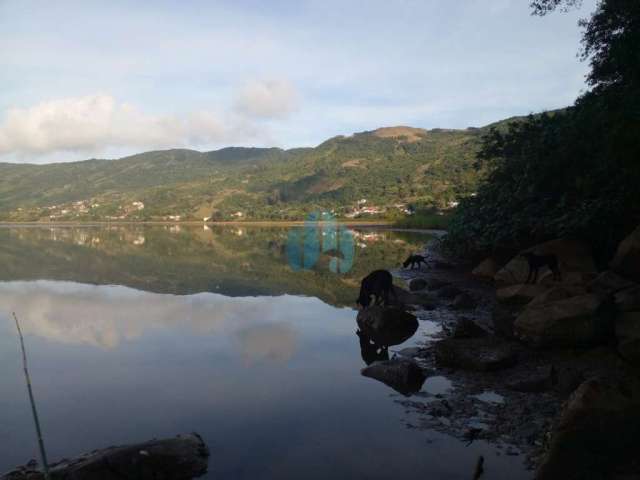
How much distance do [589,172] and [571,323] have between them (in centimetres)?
883

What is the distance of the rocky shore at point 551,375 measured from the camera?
5238 millimetres

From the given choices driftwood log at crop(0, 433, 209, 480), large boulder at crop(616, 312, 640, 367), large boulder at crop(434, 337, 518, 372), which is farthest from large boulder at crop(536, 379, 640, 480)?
→ driftwood log at crop(0, 433, 209, 480)

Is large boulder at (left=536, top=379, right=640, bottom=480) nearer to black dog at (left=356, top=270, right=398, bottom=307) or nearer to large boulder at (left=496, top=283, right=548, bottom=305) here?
large boulder at (left=496, top=283, right=548, bottom=305)

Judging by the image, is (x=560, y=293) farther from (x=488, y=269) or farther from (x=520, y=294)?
(x=488, y=269)

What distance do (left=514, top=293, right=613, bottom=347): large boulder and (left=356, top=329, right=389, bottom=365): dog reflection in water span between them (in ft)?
10.8

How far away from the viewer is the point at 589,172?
52.5 feet

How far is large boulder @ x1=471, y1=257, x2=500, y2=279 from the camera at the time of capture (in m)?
21.3

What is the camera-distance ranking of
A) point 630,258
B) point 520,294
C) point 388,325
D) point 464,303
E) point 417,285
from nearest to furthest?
point 630,258
point 388,325
point 520,294
point 464,303
point 417,285

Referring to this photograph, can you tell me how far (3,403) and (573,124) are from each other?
19581mm

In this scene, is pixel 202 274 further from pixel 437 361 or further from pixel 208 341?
pixel 437 361

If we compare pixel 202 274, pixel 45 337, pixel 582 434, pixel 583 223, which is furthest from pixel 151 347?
pixel 202 274

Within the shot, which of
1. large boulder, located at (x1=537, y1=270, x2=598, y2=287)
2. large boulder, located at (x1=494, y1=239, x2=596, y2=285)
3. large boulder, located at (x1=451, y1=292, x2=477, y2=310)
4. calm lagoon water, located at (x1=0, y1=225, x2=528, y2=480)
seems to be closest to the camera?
calm lagoon water, located at (x1=0, y1=225, x2=528, y2=480)

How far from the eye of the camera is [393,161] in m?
196

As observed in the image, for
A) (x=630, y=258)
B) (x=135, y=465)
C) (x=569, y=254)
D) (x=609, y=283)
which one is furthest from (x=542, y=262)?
(x=135, y=465)
